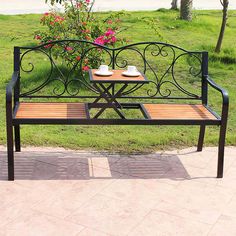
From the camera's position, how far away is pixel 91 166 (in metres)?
4.36

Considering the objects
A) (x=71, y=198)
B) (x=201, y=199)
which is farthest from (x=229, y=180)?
(x=71, y=198)

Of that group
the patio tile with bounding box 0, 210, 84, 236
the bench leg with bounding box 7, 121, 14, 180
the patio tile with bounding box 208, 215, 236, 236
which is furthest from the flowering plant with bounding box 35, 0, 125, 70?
the patio tile with bounding box 208, 215, 236, 236

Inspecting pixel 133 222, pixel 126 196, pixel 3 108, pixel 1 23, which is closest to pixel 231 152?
pixel 126 196

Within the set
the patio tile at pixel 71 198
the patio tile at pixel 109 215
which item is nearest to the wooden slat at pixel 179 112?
the patio tile at pixel 71 198

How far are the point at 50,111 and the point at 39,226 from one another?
48.6 inches

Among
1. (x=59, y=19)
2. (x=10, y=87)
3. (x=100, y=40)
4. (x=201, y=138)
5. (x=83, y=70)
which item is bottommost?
(x=201, y=138)

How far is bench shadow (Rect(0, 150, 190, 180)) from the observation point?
4152 millimetres

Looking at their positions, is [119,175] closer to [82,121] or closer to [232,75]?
[82,121]

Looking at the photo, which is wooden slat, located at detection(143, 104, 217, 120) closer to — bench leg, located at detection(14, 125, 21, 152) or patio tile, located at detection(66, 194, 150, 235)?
patio tile, located at detection(66, 194, 150, 235)

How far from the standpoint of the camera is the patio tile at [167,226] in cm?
328

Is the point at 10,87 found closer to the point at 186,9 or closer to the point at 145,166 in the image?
the point at 145,166

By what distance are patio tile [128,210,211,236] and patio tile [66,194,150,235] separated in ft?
0.20

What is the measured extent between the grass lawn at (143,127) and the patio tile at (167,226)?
143 cm

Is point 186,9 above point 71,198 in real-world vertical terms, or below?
above
